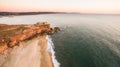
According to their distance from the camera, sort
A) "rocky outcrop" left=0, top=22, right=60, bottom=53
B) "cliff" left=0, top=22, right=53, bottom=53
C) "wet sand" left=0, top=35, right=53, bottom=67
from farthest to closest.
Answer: "cliff" left=0, top=22, right=53, bottom=53 < "rocky outcrop" left=0, top=22, right=60, bottom=53 < "wet sand" left=0, top=35, right=53, bottom=67

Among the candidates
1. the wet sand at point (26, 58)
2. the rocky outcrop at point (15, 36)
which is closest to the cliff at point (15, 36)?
the rocky outcrop at point (15, 36)

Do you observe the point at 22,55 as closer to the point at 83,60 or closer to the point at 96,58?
the point at 83,60

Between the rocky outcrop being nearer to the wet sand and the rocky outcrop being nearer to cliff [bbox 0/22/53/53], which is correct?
cliff [bbox 0/22/53/53]

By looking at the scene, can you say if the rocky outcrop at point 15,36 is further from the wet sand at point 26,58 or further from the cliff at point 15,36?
the wet sand at point 26,58

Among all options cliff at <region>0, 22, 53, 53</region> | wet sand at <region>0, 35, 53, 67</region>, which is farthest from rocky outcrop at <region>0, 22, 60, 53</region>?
wet sand at <region>0, 35, 53, 67</region>

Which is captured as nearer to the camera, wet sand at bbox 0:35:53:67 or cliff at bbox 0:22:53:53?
wet sand at bbox 0:35:53:67

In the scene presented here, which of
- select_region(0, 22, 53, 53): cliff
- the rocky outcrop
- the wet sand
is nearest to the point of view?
the wet sand

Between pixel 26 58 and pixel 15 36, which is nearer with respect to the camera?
pixel 26 58

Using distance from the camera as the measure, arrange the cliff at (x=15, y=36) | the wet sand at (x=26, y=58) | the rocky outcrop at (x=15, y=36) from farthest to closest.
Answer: the cliff at (x=15, y=36)
the rocky outcrop at (x=15, y=36)
the wet sand at (x=26, y=58)

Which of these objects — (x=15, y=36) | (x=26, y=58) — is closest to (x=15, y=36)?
(x=15, y=36)

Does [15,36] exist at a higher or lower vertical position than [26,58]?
higher

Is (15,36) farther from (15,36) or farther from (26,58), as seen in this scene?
(26,58)
